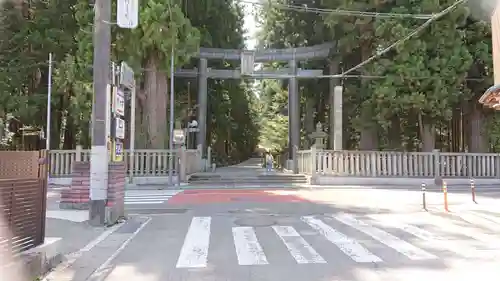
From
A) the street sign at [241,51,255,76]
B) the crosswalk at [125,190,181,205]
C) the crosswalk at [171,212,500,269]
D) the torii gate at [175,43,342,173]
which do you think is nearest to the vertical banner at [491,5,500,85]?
the crosswalk at [171,212,500,269]

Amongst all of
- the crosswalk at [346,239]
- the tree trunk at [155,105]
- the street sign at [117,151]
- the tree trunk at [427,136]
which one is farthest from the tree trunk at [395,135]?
the street sign at [117,151]

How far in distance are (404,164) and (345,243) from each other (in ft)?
59.6

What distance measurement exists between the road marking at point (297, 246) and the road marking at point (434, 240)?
2408 millimetres

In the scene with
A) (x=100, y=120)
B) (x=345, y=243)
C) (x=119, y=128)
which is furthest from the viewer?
(x=119, y=128)

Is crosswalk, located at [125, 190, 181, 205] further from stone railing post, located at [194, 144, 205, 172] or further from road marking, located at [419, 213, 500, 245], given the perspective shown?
stone railing post, located at [194, 144, 205, 172]

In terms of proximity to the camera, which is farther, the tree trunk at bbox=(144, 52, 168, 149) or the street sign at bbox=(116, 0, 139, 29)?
the tree trunk at bbox=(144, 52, 168, 149)

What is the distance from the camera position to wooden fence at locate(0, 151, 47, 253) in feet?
19.1

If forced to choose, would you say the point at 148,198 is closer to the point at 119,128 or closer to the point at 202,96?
the point at 119,128

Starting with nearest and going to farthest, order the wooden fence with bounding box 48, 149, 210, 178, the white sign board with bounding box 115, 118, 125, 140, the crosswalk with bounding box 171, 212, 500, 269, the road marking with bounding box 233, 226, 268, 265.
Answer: the road marking with bounding box 233, 226, 268, 265 < the crosswalk with bounding box 171, 212, 500, 269 < the white sign board with bounding box 115, 118, 125, 140 < the wooden fence with bounding box 48, 149, 210, 178

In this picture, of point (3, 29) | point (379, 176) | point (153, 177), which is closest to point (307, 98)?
point (379, 176)

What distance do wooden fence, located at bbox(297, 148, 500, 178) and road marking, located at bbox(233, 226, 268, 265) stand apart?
15406mm

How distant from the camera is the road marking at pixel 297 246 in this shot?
308 inches

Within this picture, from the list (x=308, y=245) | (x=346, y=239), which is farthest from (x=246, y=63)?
(x=308, y=245)

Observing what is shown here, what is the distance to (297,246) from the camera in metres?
8.99
